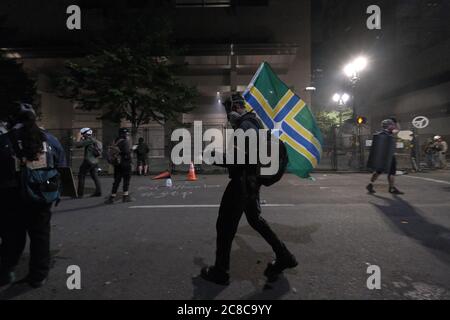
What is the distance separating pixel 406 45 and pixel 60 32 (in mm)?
35738

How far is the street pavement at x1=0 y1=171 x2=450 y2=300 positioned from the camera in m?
2.75

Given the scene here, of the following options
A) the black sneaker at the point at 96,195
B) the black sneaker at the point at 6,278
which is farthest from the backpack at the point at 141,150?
the black sneaker at the point at 6,278

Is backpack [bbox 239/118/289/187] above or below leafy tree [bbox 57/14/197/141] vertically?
A: below

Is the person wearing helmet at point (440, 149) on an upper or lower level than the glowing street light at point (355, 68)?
lower

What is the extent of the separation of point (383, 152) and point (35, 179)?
7776 millimetres

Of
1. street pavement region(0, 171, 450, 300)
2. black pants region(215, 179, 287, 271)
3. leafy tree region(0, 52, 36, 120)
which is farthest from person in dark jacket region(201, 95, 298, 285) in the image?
leafy tree region(0, 52, 36, 120)

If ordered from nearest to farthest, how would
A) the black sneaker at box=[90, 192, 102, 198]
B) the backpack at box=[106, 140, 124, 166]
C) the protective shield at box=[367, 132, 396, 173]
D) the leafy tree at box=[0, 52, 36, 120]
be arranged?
the backpack at box=[106, 140, 124, 166]
the protective shield at box=[367, 132, 396, 173]
the black sneaker at box=[90, 192, 102, 198]
the leafy tree at box=[0, 52, 36, 120]

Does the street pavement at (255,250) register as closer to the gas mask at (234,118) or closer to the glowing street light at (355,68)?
the gas mask at (234,118)

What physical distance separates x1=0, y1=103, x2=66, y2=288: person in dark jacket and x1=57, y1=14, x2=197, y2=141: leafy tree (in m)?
11.4

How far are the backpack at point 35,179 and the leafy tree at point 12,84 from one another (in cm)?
2064

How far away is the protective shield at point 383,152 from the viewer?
7.52 meters

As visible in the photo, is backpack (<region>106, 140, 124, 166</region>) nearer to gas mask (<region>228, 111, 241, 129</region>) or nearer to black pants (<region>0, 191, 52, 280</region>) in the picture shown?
black pants (<region>0, 191, 52, 280</region>)

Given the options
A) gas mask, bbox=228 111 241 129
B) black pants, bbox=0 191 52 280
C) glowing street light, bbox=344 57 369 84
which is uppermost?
glowing street light, bbox=344 57 369 84

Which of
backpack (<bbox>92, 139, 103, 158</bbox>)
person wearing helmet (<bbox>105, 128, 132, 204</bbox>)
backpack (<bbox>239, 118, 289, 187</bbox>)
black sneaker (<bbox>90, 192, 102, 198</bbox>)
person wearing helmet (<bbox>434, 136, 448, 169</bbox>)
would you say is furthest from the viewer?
person wearing helmet (<bbox>434, 136, 448, 169</bbox>)
